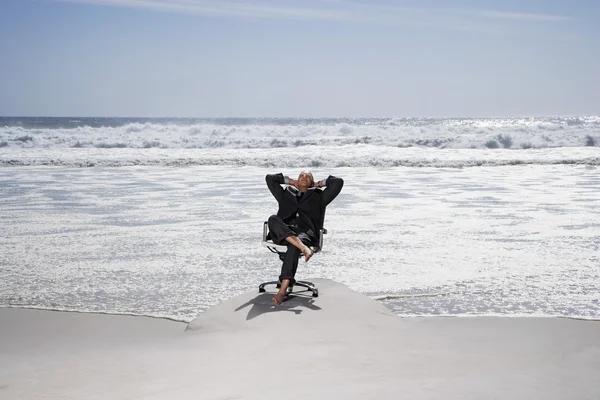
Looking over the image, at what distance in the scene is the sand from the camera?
3.90 metres

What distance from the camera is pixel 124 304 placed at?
246 inches

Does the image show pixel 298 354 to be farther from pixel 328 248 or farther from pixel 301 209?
pixel 328 248

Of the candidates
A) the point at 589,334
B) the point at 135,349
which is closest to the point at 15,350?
the point at 135,349

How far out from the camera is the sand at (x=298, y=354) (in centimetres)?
390

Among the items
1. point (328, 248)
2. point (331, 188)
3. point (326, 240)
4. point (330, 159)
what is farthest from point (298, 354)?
point (330, 159)

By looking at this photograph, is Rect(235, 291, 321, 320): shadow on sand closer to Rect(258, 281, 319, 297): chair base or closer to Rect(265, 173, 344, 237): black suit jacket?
Rect(258, 281, 319, 297): chair base

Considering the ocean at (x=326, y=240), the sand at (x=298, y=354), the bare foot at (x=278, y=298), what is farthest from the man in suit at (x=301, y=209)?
the ocean at (x=326, y=240)

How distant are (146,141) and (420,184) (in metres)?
24.9

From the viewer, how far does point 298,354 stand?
14.9 ft

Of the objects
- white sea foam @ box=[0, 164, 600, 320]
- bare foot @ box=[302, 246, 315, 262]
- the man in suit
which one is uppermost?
the man in suit

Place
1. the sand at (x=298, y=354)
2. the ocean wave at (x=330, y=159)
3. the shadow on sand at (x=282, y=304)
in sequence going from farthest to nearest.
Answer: the ocean wave at (x=330, y=159) → the shadow on sand at (x=282, y=304) → the sand at (x=298, y=354)

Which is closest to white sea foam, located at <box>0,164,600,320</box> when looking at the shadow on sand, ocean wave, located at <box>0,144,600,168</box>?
the shadow on sand

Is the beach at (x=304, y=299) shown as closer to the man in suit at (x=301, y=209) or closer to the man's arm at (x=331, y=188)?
the man in suit at (x=301, y=209)

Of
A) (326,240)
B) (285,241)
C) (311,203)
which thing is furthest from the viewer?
(326,240)
